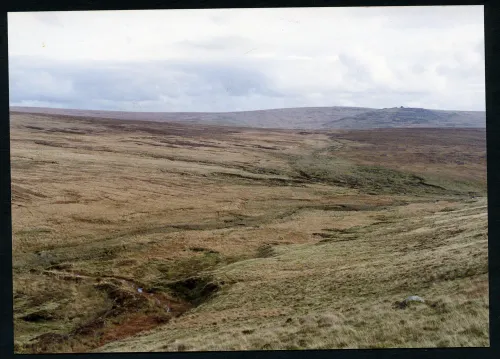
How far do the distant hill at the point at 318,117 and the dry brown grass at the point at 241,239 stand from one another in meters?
21.3

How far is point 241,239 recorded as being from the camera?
1378 inches

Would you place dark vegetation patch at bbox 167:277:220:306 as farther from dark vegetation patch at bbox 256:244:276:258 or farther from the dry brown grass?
dark vegetation patch at bbox 256:244:276:258

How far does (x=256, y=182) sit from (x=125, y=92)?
57.9 meters

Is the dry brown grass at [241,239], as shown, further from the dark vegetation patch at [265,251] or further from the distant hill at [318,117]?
the distant hill at [318,117]

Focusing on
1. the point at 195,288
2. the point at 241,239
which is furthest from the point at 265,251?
the point at 195,288

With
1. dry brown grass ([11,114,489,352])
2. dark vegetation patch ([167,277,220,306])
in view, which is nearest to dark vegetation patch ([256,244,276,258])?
dry brown grass ([11,114,489,352])

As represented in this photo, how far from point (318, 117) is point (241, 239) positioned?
80.6 m

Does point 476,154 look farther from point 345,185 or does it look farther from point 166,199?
point 166,199

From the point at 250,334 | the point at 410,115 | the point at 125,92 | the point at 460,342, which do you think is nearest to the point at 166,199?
the point at 250,334

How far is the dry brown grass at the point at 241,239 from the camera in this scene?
427 inches

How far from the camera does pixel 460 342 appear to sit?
312 inches

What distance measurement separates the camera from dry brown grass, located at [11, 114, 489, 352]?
Answer: 35.6 ft

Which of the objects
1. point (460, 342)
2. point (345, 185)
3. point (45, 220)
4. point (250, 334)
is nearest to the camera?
point (460, 342)

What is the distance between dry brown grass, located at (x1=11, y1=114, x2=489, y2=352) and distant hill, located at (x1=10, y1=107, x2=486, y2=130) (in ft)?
69.9
